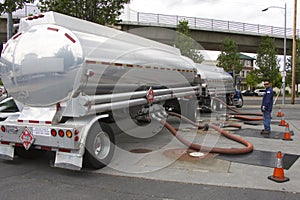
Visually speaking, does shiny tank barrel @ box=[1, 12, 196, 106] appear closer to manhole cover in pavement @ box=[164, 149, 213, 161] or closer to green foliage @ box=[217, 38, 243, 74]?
manhole cover in pavement @ box=[164, 149, 213, 161]

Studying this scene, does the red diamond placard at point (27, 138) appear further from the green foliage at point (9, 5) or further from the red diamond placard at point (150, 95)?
the green foliage at point (9, 5)

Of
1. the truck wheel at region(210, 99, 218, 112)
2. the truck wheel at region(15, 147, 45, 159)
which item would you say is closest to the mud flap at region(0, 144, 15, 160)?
the truck wheel at region(15, 147, 45, 159)

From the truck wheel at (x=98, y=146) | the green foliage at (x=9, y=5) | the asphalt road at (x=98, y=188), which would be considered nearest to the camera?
the asphalt road at (x=98, y=188)

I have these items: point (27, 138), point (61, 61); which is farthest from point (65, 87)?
point (27, 138)

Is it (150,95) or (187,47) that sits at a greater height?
(187,47)

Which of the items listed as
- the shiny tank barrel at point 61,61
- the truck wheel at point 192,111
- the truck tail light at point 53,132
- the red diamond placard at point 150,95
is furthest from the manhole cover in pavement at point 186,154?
the truck wheel at point 192,111

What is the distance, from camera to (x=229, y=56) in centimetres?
3650

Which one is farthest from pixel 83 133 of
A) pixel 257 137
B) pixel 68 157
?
pixel 257 137

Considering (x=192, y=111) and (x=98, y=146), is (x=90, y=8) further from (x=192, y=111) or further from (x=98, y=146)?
(x=98, y=146)

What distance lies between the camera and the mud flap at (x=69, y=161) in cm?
507

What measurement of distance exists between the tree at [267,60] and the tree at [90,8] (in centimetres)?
2708

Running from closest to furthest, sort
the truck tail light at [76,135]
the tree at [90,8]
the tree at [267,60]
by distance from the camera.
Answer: the truck tail light at [76,135], the tree at [90,8], the tree at [267,60]

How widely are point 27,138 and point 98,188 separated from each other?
172 cm

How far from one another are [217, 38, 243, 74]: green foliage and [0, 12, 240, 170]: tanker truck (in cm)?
2995
